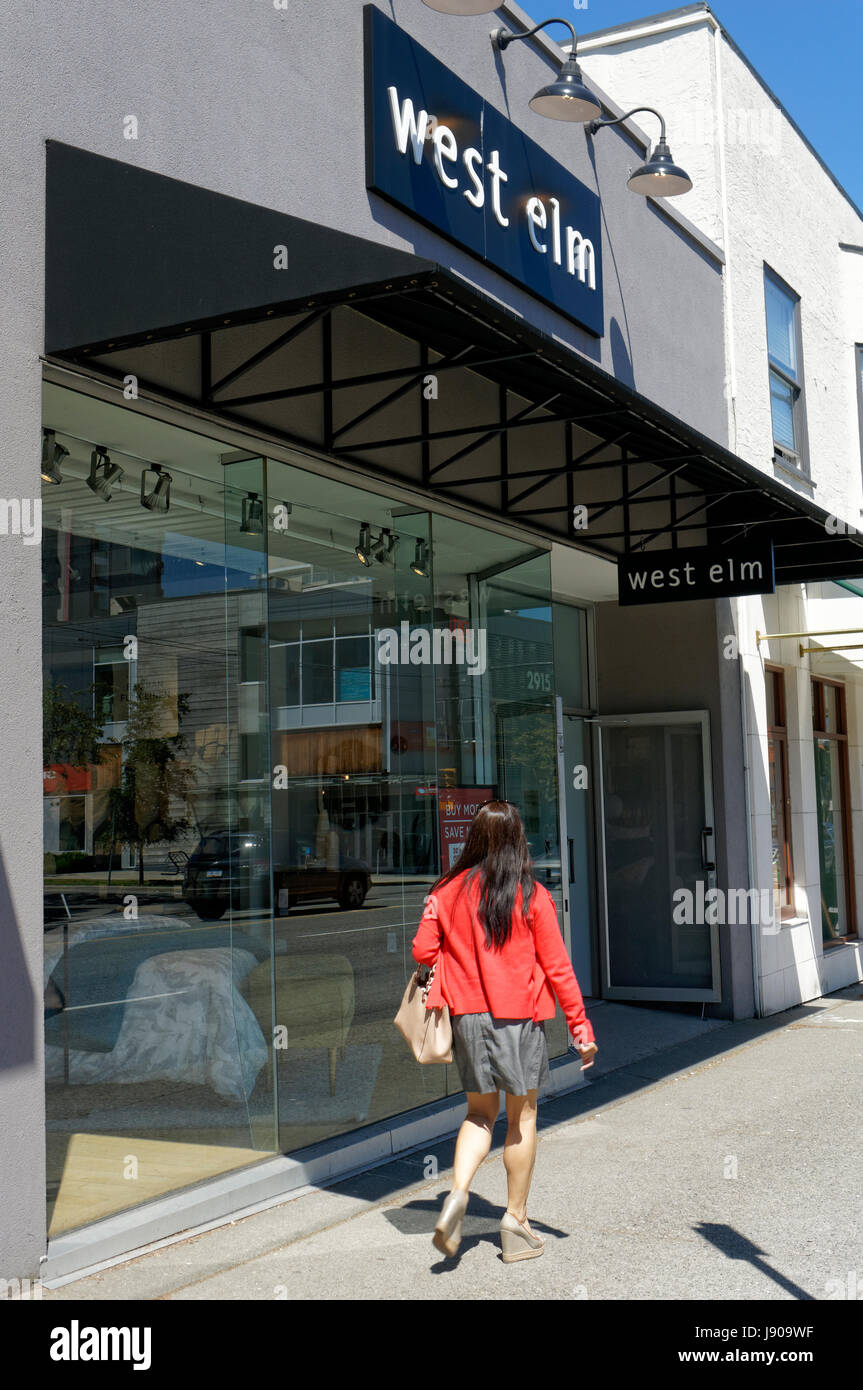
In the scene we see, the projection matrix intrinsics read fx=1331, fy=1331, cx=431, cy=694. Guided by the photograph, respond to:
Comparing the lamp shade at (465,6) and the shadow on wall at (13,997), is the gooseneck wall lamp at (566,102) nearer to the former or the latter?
the lamp shade at (465,6)

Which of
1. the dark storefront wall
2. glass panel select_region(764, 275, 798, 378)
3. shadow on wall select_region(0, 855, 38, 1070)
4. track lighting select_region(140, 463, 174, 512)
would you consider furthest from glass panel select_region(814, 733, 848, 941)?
shadow on wall select_region(0, 855, 38, 1070)

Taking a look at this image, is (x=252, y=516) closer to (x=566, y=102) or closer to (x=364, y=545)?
(x=364, y=545)

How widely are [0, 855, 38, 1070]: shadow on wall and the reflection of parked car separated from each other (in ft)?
4.56

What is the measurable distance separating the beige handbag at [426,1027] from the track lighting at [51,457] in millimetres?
2603

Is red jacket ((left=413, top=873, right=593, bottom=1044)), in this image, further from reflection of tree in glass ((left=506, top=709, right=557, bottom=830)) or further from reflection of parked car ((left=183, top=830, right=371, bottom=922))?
reflection of tree in glass ((left=506, top=709, right=557, bottom=830))

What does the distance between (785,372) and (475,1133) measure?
10.3 meters

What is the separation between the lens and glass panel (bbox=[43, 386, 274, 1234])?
562 centimetres

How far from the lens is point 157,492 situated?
6336 millimetres

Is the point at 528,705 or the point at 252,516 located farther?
the point at 528,705

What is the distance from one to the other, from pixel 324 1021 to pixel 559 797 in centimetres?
337

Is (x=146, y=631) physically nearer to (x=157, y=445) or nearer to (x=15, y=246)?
(x=157, y=445)

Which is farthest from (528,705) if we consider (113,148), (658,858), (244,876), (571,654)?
(113,148)

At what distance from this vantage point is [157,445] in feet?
20.5
